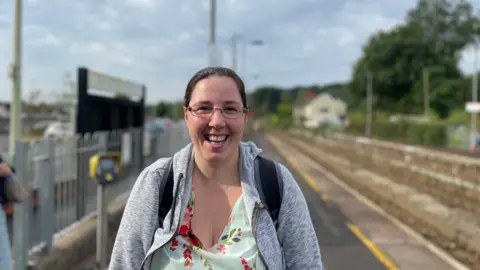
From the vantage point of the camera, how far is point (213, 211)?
2016 mm

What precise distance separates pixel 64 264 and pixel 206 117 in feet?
15.7

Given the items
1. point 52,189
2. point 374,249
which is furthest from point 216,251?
point 374,249

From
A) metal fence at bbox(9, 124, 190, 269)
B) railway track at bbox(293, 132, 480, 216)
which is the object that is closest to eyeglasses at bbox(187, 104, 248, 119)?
metal fence at bbox(9, 124, 190, 269)

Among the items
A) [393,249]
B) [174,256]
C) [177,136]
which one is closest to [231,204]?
[174,256]

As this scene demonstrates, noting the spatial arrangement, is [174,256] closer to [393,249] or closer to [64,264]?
[64,264]

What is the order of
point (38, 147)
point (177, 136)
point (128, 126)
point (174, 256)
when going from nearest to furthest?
point (174, 256), point (38, 147), point (128, 126), point (177, 136)

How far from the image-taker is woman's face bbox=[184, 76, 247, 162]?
1.99 metres

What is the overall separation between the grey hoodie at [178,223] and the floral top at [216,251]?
0.12ft

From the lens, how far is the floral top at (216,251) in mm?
1881

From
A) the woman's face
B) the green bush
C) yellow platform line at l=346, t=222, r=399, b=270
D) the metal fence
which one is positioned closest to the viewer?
the woman's face

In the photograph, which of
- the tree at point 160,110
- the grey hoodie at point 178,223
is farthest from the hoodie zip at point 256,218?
the tree at point 160,110

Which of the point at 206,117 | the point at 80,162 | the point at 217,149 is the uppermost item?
the point at 206,117

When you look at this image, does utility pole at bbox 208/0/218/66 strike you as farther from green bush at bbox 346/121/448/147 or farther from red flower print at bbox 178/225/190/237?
green bush at bbox 346/121/448/147

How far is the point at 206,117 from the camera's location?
6.55ft
